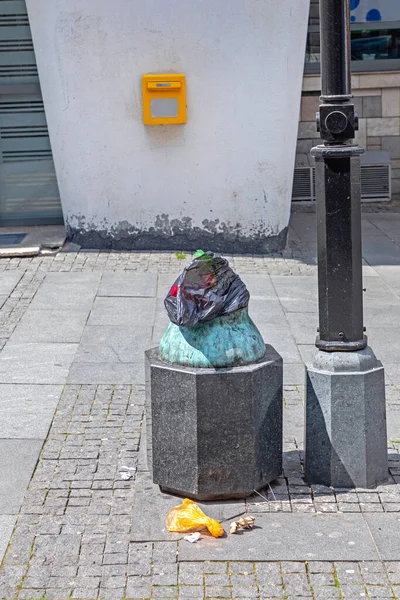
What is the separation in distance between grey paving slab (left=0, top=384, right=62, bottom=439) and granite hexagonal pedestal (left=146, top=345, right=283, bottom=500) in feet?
4.03

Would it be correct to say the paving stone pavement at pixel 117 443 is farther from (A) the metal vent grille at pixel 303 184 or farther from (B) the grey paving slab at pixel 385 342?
(A) the metal vent grille at pixel 303 184

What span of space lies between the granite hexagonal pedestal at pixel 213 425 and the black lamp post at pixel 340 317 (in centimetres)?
26

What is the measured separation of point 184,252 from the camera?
10.9 meters

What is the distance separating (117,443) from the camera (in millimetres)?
5699

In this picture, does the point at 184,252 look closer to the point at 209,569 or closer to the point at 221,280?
the point at 221,280

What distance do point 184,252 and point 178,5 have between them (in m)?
2.72

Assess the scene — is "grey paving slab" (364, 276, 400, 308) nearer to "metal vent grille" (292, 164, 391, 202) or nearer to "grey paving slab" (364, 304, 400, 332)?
"grey paving slab" (364, 304, 400, 332)

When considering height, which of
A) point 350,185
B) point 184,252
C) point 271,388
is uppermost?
point 350,185

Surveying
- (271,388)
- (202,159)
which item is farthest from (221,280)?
(202,159)

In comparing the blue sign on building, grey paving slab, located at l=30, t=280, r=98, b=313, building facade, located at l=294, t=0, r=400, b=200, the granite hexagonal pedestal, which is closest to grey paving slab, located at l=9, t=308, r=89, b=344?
grey paving slab, located at l=30, t=280, r=98, b=313

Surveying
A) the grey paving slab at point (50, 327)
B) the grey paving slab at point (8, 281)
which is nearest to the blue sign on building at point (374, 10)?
the grey paving slab at point (8, 281)

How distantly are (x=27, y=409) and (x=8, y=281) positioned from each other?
3.67 m

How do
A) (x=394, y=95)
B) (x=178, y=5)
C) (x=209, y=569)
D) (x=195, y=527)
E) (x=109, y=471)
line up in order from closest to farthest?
(x=209, y=569) < (x=195, y=527) < (x=109, y=471) < (x=178, y=5) < (x=394, y=95)

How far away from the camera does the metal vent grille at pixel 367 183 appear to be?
1387cm
